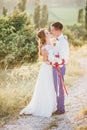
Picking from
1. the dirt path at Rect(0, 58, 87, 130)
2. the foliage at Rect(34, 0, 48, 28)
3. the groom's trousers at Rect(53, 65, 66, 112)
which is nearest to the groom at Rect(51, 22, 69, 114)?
the groom's trousers at Rect(53, 65, 66, 112)

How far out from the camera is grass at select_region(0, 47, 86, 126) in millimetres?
8109

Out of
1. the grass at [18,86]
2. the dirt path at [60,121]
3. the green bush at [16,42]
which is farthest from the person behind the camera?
the green bush at [16,42]

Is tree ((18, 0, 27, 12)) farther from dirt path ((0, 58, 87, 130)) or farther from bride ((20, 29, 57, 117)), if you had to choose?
bride ((20, 29, 57, 117))

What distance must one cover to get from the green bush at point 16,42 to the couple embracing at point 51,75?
5.08 m

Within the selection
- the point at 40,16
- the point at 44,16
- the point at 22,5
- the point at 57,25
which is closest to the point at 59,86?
the point at 57,25

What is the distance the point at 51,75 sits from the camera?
793 cm

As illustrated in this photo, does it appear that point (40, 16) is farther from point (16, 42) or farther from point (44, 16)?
point (16, 42)

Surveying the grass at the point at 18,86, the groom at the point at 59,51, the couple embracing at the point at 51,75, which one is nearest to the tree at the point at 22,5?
the grass at the point at 18,86

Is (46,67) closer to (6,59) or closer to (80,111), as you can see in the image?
(80,111)

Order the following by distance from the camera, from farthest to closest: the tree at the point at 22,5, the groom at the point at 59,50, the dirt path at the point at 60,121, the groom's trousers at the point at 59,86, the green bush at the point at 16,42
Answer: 1. the tree at the point at 22,5
2. the green bush at the point at 16,42
3. the groom's trousers at the point at 59,86
4. the groom at the point at 59,50
5. the dirt path at the point at 60,121

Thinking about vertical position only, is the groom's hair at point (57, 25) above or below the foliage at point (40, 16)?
above

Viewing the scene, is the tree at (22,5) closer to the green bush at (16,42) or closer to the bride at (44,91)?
the green bush at (16,42)

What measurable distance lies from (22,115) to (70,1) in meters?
37.0

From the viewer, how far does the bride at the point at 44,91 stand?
25.8 feet
